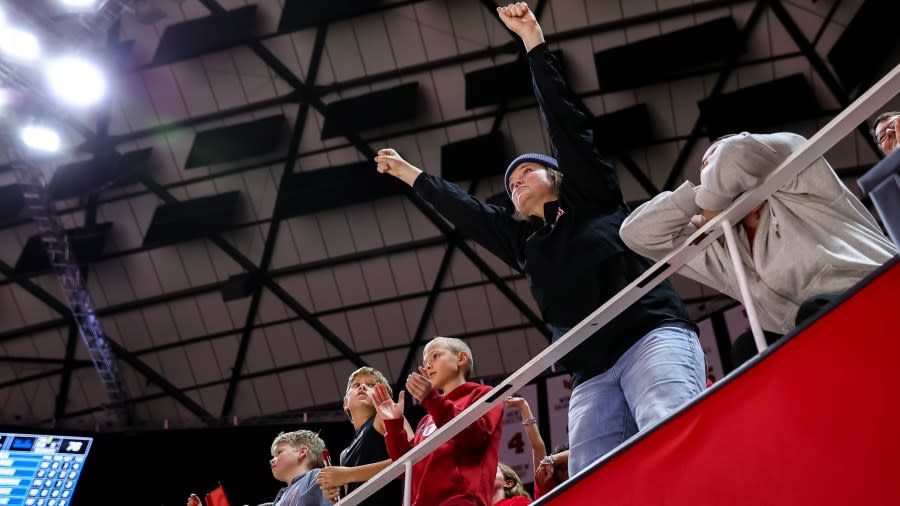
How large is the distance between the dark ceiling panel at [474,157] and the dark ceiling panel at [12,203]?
530 cm

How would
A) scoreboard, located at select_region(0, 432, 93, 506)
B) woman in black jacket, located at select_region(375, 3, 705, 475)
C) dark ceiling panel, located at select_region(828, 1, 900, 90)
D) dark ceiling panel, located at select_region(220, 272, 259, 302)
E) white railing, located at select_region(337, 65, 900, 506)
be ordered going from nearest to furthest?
white railing, located at select_region(337, 65, 900, 506), woman in black jacket, located at select_region(375, 3, 705, 475), scoreboard, located at select_region(0, 432, 93, 506), dark ceiling panel, located at select_region(828, 1, 900, 90), dark ceiling panel, located at select_region(220, 272, 259, 302)

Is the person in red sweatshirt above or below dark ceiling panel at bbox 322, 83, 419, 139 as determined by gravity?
below

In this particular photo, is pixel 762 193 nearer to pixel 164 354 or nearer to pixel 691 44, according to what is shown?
pixel 691 44

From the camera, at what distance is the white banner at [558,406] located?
821cm

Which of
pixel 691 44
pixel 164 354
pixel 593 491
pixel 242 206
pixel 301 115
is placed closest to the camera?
pixel 593 491

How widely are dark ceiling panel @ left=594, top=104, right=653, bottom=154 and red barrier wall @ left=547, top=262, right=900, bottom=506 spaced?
24.9ft

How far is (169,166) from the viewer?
10219 millimetres

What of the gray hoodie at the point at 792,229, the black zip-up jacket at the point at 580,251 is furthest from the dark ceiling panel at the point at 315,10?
the gray hoodie at the point at 792,229

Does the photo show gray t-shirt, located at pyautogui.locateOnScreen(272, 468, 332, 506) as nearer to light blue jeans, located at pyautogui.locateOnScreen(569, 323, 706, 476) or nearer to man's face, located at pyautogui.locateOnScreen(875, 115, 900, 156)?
light blue jeans, located at pyautogui.locateOnScreen(569, 323, 706, 476)

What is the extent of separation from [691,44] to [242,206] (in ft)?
18.8

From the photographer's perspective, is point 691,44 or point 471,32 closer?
point 691,44

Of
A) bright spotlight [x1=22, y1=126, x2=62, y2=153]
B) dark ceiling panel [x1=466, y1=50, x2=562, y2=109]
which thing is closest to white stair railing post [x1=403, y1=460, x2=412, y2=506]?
dark ceiling panel [x1=466, y1=50, x2=562, y2=109]

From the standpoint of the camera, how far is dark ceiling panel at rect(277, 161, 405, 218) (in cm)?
980

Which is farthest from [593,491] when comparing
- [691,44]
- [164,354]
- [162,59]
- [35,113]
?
[164,354]
